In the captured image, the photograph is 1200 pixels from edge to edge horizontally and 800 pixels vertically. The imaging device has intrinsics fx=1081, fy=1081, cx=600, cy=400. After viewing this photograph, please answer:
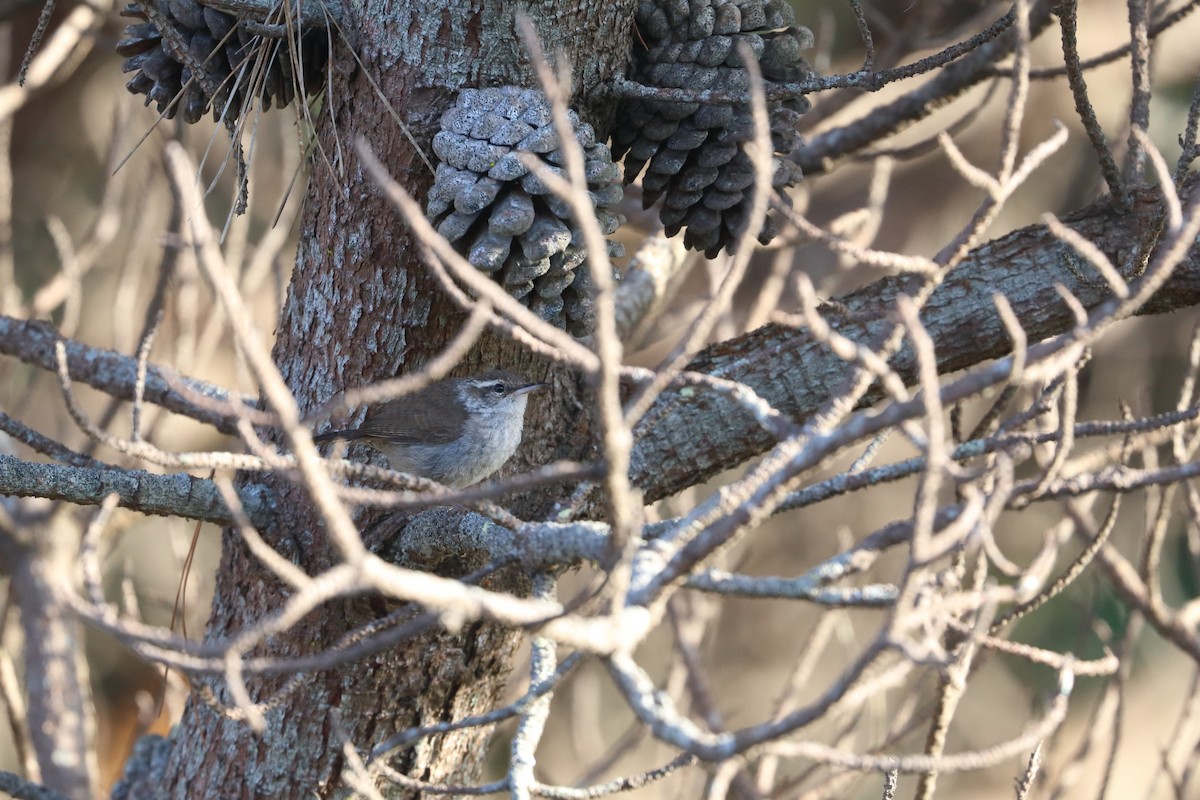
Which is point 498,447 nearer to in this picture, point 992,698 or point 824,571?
point 824,571

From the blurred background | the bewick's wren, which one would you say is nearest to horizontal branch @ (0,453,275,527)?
the bewick's wren

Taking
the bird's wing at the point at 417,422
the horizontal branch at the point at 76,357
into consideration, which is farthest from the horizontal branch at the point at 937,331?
the horizontal branch at the point at 76,357

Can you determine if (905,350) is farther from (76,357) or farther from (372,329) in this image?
(76,357)

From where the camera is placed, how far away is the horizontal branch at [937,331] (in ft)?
7.13

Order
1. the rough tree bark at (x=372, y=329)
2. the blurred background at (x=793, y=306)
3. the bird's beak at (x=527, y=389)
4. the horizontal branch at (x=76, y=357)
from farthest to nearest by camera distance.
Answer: the blurred background at (x=793, y=306), the horizontal branch at (x=76, y=357), the bird's beak at (x=527, y=389), the rough tree bark at (x=372, y=329)

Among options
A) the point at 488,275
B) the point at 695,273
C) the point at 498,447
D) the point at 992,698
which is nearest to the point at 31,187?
the point at 695,273

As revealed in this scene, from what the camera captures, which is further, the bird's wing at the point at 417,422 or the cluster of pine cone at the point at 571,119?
the bird's wing at the point at 417,422

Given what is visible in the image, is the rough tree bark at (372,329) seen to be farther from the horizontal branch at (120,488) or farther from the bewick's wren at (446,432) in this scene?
the bewick's wren at (446,432)

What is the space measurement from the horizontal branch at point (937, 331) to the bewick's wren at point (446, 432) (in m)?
0.44

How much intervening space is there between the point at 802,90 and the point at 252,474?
1.36 m

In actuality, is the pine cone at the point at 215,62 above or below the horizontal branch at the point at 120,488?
above

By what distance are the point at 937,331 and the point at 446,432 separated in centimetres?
147

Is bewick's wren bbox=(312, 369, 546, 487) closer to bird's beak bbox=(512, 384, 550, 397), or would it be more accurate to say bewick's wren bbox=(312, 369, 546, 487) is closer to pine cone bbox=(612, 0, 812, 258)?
bird's beak bbox=(512, 384, 550, 397)

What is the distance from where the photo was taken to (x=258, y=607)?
226 centimetres
